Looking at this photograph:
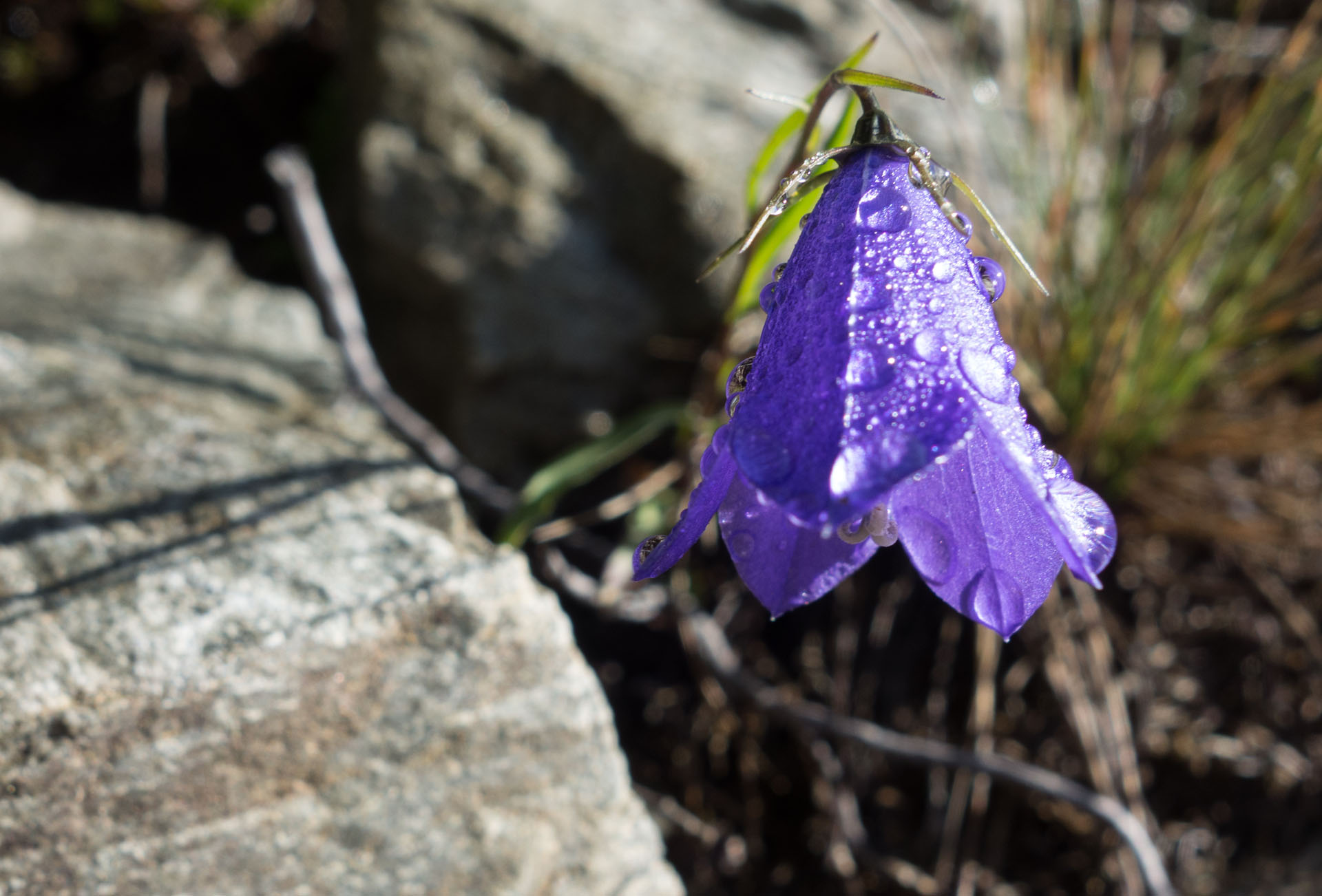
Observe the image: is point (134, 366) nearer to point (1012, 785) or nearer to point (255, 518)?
point (255, 518)

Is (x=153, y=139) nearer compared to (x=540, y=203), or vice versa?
(x=540, y=203)

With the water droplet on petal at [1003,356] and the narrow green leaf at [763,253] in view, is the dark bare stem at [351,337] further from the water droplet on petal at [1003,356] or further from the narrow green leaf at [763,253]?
the water droplet on petal at [1003,356]

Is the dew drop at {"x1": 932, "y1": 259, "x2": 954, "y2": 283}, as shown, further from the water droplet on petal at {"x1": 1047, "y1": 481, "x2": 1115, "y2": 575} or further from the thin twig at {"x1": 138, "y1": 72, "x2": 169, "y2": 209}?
the thin twig at {"x1": 138, "y1": 72, "x2": 169, "y2": 209}

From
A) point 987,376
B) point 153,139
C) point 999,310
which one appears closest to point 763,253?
point 987,376

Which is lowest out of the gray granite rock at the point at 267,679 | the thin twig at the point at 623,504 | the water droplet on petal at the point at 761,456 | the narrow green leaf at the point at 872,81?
the thin twig at the point at 623,504

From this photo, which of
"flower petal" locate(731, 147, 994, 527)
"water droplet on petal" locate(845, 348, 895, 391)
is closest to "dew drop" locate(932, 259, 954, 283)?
"flower petal" locate(731, 147, 994, 527)

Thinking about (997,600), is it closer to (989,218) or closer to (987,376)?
(987,376)

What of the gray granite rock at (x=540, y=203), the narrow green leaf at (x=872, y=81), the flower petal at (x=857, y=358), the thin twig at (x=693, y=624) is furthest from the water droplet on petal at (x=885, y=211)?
the gray granite rock at (x=540, y=203)

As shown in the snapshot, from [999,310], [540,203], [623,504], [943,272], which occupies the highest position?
[943,272]
